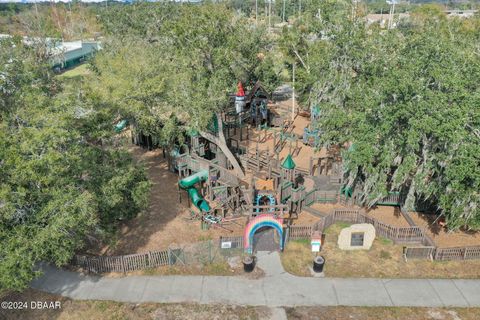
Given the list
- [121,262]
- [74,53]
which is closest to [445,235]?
[121,262]

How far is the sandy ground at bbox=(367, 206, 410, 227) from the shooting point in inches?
877

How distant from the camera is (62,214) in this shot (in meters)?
14.6

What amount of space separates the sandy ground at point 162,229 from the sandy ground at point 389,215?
337 inches

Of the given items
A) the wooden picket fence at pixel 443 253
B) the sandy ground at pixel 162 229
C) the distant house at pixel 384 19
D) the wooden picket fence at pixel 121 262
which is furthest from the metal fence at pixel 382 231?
the distant house at pixel 384 19

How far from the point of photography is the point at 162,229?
21844 mm

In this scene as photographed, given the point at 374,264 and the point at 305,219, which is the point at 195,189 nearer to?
the point at 305,219

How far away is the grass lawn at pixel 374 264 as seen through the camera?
59.1ft

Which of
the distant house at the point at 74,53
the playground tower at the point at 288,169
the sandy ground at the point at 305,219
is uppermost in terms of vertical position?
the distant house at the point at 74,53

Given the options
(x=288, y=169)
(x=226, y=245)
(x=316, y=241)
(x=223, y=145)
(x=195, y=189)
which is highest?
(x=223, y=145)

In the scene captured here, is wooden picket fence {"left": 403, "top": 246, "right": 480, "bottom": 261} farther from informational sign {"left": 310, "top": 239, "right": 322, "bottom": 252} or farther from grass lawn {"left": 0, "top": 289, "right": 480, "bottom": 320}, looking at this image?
informational sign {"left": 310, "top": 239, "right": 322, "bottom": 252}

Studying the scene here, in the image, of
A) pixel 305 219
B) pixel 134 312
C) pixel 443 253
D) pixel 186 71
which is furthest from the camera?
pixel 186 71

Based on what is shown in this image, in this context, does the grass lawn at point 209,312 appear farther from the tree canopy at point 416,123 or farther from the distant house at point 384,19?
the distant house at point 384,19

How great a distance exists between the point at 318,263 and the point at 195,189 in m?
9.82

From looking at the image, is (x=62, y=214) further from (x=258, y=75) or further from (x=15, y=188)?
(x=258, y=75)
